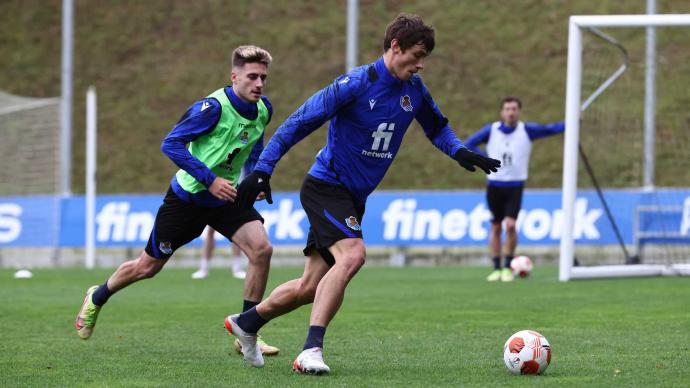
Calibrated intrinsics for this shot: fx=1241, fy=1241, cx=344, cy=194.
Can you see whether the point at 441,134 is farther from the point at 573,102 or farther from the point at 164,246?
the point at 573,102

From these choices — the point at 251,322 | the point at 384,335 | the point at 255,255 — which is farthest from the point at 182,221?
the point at 384,335

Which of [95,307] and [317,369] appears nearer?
[317,369]

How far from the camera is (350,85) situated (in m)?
7.27

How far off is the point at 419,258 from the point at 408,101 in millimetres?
13406

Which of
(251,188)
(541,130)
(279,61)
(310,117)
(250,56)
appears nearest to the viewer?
(251,188)

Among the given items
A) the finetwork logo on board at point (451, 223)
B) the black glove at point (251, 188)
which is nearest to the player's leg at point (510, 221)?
the finetwork logo on board at point (451, 223)

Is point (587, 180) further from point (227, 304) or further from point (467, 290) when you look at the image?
point (227, 304)

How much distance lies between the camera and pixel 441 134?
7.89 meters

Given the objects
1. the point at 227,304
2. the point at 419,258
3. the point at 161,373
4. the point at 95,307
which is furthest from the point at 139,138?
the point at 161,373

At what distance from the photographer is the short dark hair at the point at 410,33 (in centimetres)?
722

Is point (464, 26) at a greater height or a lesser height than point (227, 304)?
greater

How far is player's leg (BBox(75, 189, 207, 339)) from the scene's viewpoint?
8875mm

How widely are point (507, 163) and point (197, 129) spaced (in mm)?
8474

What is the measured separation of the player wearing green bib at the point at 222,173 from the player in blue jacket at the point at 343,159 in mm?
1146
